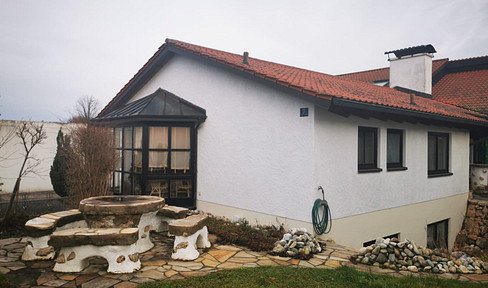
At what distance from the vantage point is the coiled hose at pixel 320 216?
21.6 feet

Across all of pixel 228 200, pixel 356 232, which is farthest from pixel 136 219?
pixel 356 232

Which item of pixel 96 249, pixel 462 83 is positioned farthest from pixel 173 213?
pixel 462 83

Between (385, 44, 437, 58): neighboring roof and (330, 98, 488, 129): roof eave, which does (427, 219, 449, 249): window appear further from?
(385, 44, 437, 58): neighboring roof

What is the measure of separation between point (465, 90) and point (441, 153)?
7.12 metres

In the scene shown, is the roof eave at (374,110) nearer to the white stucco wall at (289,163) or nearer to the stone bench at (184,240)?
the white stucco wall at (289,163)

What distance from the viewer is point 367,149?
26.7 ft

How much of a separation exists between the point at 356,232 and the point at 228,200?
3.11 m

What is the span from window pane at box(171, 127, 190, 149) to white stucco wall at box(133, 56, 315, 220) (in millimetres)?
347

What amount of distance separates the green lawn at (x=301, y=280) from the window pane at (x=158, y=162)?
15.6ft

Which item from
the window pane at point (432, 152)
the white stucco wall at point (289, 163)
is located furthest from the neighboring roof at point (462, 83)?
the white stucco wall at point (289, 163)

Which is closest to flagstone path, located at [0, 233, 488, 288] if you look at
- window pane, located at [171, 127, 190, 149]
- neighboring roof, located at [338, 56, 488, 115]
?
window pane, located at [171, 127, 190, 149]

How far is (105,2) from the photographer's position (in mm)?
11219

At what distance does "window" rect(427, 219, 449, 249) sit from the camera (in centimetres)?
1031

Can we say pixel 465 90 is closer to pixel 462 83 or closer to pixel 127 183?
pixel 462 83
